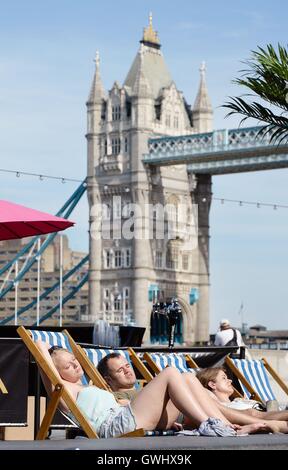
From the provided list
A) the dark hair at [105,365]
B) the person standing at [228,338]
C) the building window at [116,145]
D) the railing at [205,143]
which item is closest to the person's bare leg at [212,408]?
the dark hair at [105,365]

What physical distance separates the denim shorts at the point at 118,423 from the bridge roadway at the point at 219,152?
63.6 meters

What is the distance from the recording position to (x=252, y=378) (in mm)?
9859

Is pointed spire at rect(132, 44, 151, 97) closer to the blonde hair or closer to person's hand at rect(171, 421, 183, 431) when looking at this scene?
the blonde hair

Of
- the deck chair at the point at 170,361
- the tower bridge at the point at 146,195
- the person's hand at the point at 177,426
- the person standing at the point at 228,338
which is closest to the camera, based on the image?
the person's hand at the point at 177,426

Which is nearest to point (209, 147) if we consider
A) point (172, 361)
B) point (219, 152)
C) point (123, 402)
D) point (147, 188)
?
point (219, 152)

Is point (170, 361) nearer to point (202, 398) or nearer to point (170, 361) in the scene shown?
point (170, 361)

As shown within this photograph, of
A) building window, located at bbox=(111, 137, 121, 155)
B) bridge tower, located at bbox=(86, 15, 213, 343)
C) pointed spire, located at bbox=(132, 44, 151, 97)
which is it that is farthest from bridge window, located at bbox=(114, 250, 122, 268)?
pointed spire, located at bbox=(132, 44, 151, 97)

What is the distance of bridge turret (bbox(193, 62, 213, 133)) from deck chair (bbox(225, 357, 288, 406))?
7624cm

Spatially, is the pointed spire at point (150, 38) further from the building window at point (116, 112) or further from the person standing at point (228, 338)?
the person standing at point (228, 338)

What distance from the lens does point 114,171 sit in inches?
3147

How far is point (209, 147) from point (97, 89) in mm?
11893

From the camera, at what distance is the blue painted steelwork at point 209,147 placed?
7231 cm
